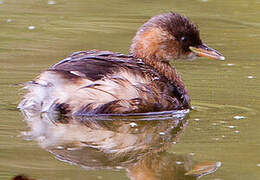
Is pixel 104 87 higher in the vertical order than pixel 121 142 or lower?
higher

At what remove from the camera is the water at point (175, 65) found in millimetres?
6812

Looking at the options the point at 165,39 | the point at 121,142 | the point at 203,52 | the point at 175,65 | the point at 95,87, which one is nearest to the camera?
the point at 121,142

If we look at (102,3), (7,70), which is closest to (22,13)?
(102,3)

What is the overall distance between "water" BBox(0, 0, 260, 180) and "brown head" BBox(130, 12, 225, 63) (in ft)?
1.99

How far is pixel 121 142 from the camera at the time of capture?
7547mm

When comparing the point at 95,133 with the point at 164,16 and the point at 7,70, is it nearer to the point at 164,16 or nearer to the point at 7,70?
the point at 164,16

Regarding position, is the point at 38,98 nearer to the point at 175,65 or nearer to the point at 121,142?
the point at 121,142

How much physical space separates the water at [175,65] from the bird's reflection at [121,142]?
0.02 m

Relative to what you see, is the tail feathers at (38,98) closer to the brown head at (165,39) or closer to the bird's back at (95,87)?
the bird's back at (95,87)

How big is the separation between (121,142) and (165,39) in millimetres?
1883

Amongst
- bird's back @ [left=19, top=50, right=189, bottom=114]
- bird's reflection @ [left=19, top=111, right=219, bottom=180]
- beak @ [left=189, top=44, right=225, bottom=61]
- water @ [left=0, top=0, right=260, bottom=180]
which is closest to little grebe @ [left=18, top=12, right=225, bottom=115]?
bird's back @ [left=19, top=50, right=189, bottom=114]

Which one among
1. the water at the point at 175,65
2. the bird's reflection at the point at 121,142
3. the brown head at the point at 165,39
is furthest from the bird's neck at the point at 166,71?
the bird's reflection at the point at 121,142

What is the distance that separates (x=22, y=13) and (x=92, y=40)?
2.24 meters

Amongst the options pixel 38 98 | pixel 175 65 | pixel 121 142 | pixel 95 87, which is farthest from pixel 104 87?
pixel 175 65
